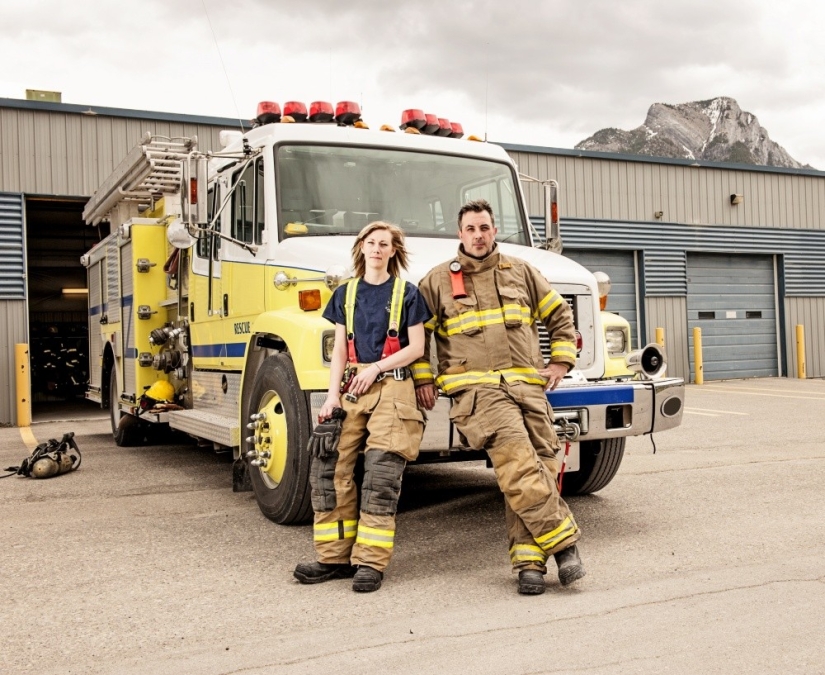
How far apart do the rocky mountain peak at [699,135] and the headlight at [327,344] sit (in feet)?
471

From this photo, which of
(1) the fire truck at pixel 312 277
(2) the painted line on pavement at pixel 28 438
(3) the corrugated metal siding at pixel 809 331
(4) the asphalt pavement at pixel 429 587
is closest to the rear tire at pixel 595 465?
(1) the fire truck at pixel 312 277

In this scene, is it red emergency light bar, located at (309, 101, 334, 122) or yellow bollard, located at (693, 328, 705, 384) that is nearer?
red emergency light bar, located at (309, 101, 334, 122)

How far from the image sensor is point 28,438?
37.6 feet

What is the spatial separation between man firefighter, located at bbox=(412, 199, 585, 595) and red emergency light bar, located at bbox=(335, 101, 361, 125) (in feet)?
7.52

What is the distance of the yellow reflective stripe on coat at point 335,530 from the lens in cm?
438

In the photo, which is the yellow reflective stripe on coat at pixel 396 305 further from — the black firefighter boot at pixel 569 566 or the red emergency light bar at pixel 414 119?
the red emergency light bar at pixel 414 119

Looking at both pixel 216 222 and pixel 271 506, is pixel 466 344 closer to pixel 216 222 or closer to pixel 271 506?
pixel 271 506

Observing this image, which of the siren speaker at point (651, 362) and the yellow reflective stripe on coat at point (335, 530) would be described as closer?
the yellow reflective stripe on coat at point (335, 530)

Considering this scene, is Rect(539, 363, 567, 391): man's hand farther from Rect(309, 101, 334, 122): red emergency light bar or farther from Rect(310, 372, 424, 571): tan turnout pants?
Rect(309, 101, 334, 122): red emergency light bar

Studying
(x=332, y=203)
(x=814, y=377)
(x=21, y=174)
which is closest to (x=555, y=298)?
(x=332, y=203)

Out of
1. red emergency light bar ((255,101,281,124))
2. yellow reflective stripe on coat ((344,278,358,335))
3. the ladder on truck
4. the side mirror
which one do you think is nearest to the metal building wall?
the ladder on truck

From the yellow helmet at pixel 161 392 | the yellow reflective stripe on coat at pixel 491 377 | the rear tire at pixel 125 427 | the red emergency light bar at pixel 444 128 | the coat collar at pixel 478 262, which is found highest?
the red emergency light bar at pixel 444 128

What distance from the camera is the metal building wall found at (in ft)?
43.8

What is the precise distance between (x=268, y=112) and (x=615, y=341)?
116 inches
